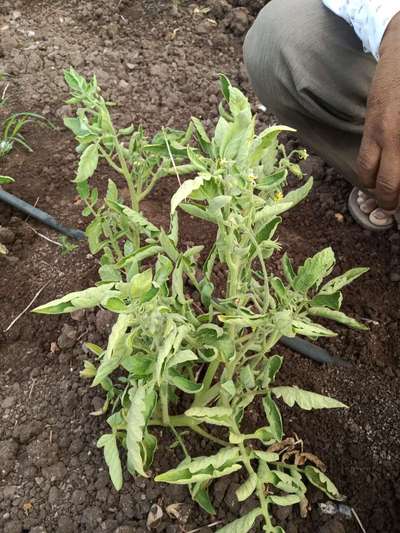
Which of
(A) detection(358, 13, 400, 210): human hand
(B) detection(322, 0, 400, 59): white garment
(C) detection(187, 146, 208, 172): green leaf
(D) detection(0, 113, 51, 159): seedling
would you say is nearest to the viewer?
(C) detection(187, 146, 208, 172): green leaf

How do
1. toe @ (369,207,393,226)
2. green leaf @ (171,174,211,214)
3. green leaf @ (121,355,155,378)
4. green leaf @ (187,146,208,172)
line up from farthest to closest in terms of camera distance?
toe @ (369,207,393,226)
green leaf @ (121,355,155,378)
green leaf @ (187,146,208,172)
green leaf @ (171,174,211,214)

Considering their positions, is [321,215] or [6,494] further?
[321,215]

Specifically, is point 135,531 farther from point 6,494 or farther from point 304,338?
point 304,338

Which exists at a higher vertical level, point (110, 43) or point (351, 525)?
point (110, 43)

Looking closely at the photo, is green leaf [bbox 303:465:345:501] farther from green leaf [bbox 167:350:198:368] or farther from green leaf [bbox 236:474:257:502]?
green leaf [bbox 167:350:198:368]

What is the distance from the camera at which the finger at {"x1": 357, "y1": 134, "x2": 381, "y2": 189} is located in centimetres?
131

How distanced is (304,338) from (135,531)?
0.63m

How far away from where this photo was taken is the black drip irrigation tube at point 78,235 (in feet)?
5.15

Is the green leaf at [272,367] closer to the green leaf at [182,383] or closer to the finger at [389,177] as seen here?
the green leaf at [182,383]

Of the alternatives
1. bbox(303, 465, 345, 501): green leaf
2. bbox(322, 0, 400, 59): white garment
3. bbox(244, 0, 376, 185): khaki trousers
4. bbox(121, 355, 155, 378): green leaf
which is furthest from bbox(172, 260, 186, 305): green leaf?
bbox(244, 0, 376, 185): khaki trousers

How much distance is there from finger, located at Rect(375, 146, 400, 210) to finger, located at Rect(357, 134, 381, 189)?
0.07ft

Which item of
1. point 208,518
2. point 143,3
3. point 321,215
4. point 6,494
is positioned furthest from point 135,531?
point 143,3

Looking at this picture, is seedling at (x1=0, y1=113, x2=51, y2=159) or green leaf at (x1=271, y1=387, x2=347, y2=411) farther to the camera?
seedling at (x1=0, y1=113, x2=51, y2=159)

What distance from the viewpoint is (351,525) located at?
1350mm
